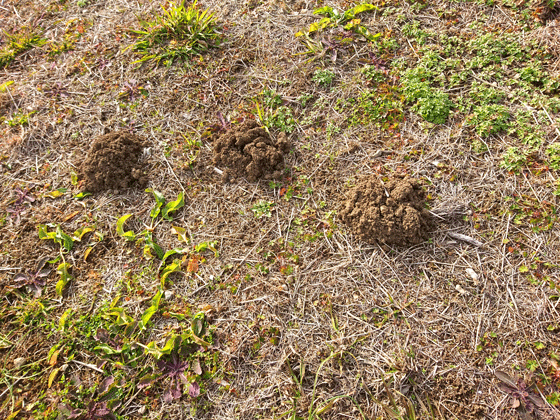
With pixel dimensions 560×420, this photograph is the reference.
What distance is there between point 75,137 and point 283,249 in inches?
92.5

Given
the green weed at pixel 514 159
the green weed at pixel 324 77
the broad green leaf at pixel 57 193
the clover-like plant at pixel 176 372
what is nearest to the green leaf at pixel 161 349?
the clover-like plant at pixel 176 372

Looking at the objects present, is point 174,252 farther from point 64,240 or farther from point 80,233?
point 64,240

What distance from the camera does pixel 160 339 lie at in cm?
229

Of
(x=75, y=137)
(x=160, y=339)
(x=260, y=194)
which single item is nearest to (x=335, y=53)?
(x=260, y=194)

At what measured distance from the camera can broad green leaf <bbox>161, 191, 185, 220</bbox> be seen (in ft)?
8.87

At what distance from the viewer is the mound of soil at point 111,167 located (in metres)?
2.82

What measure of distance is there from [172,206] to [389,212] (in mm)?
1724

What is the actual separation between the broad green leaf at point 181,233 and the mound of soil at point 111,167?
1.88 feet

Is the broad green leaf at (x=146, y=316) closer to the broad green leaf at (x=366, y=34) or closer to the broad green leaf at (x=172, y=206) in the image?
the broad green leaf at (x=172, y=206)

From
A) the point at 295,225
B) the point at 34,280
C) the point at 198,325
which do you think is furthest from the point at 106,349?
the point at 295,225

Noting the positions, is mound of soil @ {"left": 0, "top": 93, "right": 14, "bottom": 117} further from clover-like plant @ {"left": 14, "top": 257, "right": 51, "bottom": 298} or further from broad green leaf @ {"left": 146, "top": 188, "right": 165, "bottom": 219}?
broad green leaf @ {"left": 146, "top": 188, "right": 165, "bottom": 219}

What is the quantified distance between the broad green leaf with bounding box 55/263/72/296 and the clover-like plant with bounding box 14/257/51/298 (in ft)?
0.46

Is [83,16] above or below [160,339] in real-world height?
above

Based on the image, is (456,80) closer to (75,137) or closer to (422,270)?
(422,270)
